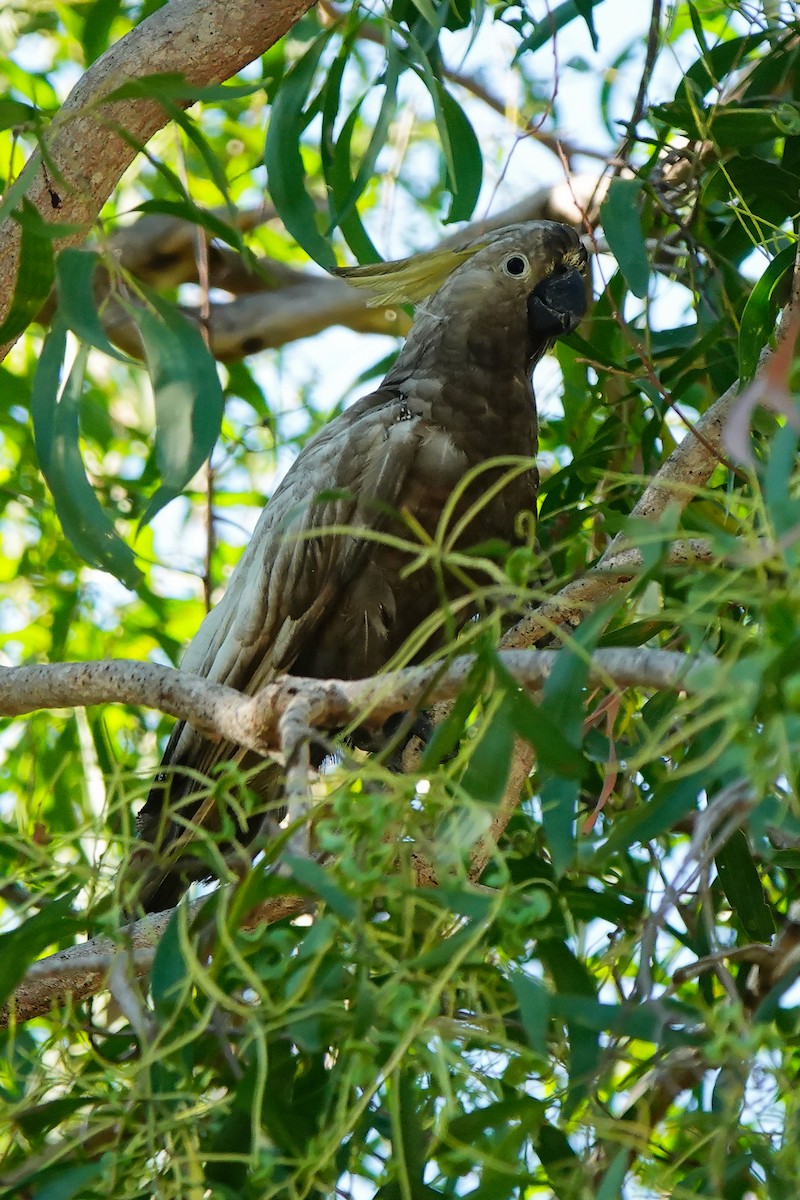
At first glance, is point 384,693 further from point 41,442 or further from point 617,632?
point 617,632

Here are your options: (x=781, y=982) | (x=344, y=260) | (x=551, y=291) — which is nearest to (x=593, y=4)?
(x=551, y=291)

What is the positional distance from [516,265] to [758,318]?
28.3 inches

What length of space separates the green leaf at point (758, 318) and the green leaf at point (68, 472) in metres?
0.72

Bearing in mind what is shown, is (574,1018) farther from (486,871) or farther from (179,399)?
(486,871)

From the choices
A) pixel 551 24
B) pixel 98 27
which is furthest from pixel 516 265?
pixel 98 27

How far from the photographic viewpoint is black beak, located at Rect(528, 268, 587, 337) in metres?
2.11

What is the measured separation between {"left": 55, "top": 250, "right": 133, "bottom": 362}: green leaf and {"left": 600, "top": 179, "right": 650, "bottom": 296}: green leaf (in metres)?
0.62

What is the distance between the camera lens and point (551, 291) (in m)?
2.13

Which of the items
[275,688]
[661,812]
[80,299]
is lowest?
[661,812]

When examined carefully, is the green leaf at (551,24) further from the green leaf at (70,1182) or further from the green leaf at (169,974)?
the green leaf at (70,1182)

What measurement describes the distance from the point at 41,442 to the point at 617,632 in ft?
2.01

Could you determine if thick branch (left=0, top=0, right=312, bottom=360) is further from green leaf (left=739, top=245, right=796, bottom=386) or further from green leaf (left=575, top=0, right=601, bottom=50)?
green leaf (left=739, top=245, right=796, bottom=386)

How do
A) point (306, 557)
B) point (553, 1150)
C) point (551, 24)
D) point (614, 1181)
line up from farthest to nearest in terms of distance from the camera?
1. point (306, 557)
2. point (551, 24)
3. point (553, 1150)
4. point (614, 1181)

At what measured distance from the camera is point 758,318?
4.99 feet
